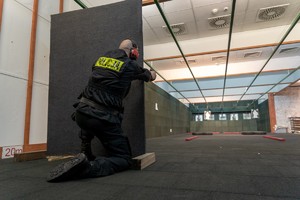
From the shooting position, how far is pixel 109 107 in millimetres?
1560

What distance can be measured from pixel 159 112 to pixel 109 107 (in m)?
6.44

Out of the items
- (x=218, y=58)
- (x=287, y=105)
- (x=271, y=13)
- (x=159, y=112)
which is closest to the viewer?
(x=271, y=13)

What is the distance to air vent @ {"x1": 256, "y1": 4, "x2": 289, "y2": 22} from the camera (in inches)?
188

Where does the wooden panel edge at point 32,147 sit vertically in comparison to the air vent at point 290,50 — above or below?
below

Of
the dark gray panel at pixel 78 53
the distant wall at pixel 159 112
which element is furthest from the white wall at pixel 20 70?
the distant wall at pixel 159 112

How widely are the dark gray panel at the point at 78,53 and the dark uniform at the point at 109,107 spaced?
0.35 m

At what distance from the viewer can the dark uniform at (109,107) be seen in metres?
1.51

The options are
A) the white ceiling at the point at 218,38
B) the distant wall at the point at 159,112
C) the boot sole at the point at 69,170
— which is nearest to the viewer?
the boot sole at the point at 69,170

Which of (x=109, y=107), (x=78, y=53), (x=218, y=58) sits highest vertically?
(x=218, y=58)

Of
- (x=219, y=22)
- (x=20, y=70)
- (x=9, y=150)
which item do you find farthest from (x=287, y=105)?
(x=9, y=150)

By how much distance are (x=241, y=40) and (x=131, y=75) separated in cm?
484

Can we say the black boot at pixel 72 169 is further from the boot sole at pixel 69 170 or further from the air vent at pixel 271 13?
the air vent at pixel 271 13

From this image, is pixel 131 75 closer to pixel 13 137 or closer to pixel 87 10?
pixel 87 10

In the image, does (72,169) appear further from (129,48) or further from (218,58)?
(218,58)
